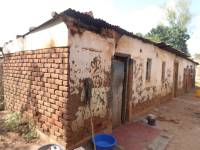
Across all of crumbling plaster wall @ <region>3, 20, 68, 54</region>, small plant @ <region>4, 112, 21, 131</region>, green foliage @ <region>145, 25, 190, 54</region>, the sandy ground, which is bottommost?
the sandy ground

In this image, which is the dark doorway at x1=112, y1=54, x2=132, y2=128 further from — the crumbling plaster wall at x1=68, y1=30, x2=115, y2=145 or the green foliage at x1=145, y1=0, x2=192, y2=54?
the green foliage at x1=145, y1=0, x2=192, y2=54

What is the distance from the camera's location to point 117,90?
6.47 meters

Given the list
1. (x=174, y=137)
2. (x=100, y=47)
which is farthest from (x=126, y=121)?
(x=100, y=47)

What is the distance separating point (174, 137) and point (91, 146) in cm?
303

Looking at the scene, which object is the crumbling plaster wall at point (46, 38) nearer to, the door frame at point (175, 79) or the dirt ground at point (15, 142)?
the dirt ground at point (15, 142)

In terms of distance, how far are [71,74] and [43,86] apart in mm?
1004

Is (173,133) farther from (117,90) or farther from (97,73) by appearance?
(97,73)

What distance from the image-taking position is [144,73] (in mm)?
8102

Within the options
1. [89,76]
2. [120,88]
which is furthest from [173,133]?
[89,76]

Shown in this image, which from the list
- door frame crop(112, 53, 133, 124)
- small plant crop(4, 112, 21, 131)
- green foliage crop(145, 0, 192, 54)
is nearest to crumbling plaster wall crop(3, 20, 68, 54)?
small plant crop(4, 112, 21, 131)

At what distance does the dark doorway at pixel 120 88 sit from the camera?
6312 mm

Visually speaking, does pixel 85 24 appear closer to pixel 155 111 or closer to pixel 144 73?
pixel 144 73

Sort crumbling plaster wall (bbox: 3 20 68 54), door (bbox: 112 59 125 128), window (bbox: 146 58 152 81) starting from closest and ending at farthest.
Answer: crumbling plaster wall (bbox: 3 20 68 54)
door (bbox: 112 59 125 128)
window (bbox: 146 58 152 81)

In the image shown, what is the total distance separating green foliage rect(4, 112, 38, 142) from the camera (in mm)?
4732
